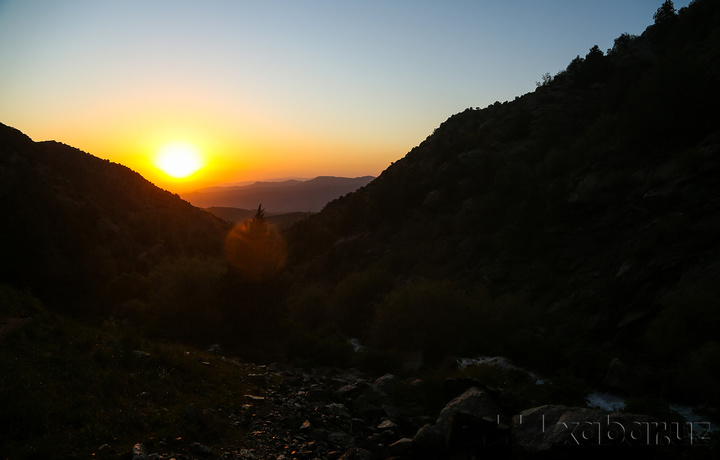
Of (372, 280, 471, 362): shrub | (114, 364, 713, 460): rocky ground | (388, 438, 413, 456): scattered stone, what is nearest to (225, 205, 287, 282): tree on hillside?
(372, 280, 471, 362): shrub

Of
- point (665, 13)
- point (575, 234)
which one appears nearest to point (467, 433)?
point (575, 234)

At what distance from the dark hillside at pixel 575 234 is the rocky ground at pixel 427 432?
7551mm

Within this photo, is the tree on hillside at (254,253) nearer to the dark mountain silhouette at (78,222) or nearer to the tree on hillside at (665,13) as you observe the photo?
the dark mountain silhouette at (78,222)

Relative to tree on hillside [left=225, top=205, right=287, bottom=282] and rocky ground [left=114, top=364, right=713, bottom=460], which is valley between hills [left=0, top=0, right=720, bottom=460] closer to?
rocky ground [left=114, top=364, right=713, bottom=460]

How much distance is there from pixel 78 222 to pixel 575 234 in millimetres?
44038

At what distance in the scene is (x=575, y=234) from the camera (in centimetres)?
3316

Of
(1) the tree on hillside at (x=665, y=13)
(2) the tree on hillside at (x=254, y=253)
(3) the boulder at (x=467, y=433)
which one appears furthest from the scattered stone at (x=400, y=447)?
(1) the tree on hillside at (x=665, y=13)

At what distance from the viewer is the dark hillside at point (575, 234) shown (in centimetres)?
2181

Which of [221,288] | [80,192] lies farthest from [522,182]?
[80,192]

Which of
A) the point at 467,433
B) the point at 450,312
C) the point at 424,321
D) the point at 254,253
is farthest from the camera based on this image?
the point at 254,253

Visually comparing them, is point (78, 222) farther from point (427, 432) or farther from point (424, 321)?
point (427, 432)

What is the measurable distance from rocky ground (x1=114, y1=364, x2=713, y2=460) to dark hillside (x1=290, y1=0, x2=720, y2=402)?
7551 mm

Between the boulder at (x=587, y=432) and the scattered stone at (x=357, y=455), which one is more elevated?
the boulder at (x=587, y=432)

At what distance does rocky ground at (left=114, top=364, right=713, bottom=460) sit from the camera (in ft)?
32.1
